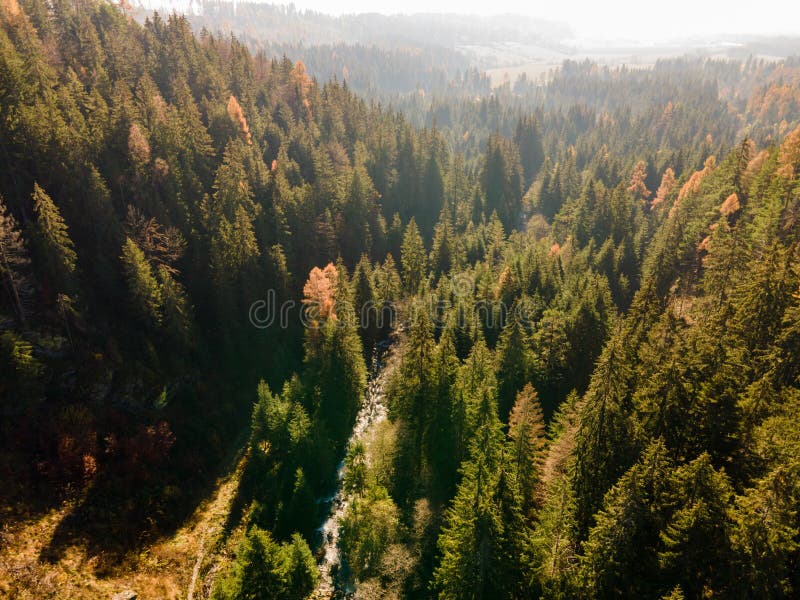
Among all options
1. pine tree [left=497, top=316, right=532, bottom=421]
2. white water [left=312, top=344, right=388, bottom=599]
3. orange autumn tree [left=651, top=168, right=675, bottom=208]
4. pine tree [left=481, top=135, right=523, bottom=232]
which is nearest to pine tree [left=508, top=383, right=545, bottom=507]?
pine tree [left=497, top=316, right=532, bottom=421]

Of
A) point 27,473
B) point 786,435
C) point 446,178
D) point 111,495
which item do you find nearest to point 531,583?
point 786,435

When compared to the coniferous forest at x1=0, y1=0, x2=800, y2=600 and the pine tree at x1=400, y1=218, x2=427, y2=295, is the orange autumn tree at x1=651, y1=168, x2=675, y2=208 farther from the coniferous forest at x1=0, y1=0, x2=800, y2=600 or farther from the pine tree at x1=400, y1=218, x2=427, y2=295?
the pine tree at x1=400, y1=218, x2=427, y2=295

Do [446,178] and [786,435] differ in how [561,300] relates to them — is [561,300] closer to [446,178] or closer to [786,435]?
[786,435]

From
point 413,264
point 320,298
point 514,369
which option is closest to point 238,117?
point 413,264

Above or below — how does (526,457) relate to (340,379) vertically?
above

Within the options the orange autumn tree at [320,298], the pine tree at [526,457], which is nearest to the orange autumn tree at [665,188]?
the orange autumn tree at [320,298]

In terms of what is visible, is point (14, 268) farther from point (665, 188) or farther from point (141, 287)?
point (665, 188)
